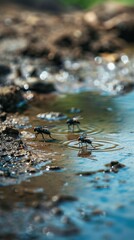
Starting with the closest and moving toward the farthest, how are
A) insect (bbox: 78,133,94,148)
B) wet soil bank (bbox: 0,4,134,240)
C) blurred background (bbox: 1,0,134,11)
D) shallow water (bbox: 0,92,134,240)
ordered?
shallow water (bbox: 0,92,134,240) → wet soil bank (bbox: 0,4,134,240) → insect (bbox: 78,133,94,148) → blurred background (bbox: 1,0,134,11)

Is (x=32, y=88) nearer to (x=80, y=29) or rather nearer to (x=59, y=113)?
(x=59, y=113)

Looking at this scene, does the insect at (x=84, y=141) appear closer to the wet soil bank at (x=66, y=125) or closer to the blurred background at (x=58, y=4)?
the wet soil bank at (x=66, y=125)

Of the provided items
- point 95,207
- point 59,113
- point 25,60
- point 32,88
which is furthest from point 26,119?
point 25,60

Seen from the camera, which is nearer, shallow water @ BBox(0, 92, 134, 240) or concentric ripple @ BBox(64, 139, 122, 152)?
shallow water @ BBox(0, 92, 134, 240)

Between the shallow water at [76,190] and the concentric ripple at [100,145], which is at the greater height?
the concentric ripple at [100,145]

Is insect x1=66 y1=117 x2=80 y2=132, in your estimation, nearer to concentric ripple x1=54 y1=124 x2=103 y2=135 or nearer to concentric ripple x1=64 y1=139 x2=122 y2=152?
concentric ripple x1=54 y1=124 x2=103 y2=135

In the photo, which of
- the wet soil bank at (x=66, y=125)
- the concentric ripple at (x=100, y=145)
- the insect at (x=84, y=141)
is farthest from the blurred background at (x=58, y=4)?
the insect at (x=84, y=141)

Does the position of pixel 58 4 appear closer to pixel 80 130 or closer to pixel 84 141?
pixel 80 130

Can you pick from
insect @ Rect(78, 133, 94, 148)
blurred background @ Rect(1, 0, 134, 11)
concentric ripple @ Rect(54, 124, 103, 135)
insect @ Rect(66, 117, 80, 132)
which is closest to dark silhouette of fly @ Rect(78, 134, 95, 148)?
insect @ Rect(78, 133, 94, 148)
